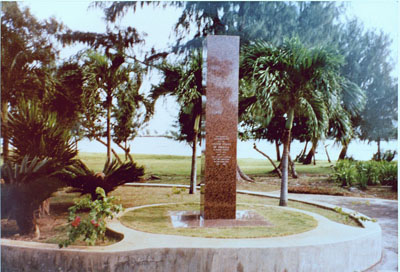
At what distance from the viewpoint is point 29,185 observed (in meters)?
4.84

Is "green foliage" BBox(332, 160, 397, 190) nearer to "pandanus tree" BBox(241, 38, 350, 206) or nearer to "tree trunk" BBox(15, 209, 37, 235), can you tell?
"pandanus tree" BBox(241, 38, 350, 206)

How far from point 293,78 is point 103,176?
9.17 feet

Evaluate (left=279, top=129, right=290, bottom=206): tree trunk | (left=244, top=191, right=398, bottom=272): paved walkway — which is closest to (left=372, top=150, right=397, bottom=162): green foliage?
(left=244, top=191, right=398, bottom=272): paved walkway

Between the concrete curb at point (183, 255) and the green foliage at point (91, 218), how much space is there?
0.14 metres

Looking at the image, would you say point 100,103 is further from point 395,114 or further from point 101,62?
point 395,114

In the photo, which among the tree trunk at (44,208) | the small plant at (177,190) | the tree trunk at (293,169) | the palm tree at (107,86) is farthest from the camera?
the tree trunk at (293,169)

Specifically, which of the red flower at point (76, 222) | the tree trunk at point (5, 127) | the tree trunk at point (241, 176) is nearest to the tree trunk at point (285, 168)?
the tree trunk at point (241, 176)

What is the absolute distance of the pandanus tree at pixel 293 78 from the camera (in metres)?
5.49

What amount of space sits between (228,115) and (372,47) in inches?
90.1

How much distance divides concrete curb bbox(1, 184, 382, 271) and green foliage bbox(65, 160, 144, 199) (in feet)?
2.21

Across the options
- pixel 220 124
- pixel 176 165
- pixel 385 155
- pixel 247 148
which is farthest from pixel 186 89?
pixel 385 155

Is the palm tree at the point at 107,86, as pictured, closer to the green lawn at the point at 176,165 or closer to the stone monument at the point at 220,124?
the green lawn at the point at 176,165

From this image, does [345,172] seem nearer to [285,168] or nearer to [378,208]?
[378,208]

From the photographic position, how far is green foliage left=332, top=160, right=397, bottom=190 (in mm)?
5820
